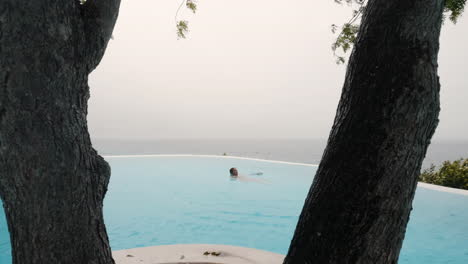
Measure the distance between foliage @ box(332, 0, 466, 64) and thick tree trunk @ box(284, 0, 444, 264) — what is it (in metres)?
2.72

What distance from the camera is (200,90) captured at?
64625 mm

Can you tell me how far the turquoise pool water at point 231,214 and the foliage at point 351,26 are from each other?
407 cm

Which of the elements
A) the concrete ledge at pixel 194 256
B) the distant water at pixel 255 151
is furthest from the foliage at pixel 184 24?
the distant water at pixel 255 151

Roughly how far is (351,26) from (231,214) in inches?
245

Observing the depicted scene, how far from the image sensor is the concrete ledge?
3.99m

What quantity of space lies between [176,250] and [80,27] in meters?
3.20

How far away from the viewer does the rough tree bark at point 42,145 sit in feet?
5.67

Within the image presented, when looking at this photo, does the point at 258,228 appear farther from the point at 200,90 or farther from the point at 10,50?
the point at 200,90

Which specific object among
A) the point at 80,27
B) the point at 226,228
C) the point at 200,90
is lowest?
the point at 226,228

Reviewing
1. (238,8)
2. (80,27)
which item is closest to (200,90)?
(238,8)

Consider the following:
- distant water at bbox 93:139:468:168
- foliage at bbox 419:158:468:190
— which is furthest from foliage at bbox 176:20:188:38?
distant water at bbox 93:139:468:168

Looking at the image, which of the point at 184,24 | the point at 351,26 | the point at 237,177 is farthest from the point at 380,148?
the point at 237,177

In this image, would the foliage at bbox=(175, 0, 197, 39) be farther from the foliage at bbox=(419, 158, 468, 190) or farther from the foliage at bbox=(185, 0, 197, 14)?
the foliage at bbox=(419, 158, 468, 190)

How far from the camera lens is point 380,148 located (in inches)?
58.1
